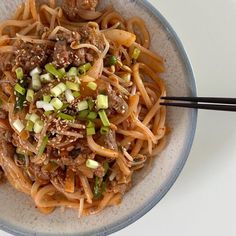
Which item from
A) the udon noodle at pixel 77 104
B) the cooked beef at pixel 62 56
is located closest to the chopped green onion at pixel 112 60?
the udon noodle at pixel 77 104

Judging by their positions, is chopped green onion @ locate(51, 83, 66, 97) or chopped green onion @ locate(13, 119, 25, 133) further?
chopped green onion @ locate(13, 119, 25, 133)

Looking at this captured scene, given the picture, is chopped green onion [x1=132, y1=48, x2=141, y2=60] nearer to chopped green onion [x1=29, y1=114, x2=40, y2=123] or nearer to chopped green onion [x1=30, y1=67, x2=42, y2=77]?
chopped green onion [x1=30, y1=67, x2=42, y2=77]

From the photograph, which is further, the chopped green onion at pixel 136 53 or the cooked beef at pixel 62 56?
the chopped green onion at pixel 136 53

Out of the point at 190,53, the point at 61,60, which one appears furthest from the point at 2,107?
the point at 190,53

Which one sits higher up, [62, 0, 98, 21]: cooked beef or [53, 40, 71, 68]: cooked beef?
[62, 0, 98, 21]: cooked beef

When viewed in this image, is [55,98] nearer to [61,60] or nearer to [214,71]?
[61,60]

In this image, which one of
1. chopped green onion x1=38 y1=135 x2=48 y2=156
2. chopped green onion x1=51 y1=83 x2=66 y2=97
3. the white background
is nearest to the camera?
chopped green onion x1=51 y1=83 x2=66 y2=97

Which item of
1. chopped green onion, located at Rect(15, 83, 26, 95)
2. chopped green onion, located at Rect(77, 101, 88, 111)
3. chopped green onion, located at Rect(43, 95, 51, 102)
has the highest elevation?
chopped green onion, located at Rect(77, 101, 88, 111)

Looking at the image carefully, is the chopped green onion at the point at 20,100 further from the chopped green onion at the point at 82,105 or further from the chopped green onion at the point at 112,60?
the chopped green onion at the point at 112,60

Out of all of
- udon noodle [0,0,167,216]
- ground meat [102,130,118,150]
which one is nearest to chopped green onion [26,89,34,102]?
udon noodle [0,0,167,216]
